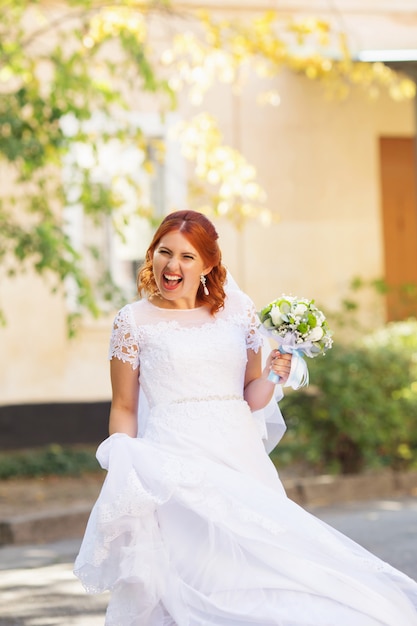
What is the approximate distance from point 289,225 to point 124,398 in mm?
11683

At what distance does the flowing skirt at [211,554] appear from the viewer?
4840 millimetres

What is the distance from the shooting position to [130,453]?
5.05 metres

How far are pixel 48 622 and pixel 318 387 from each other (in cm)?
657

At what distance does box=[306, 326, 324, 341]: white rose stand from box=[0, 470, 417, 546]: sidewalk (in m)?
6.17

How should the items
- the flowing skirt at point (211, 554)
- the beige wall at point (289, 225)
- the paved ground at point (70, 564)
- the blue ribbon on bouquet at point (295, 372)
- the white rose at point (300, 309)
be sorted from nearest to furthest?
1. the flowing skirt at point (211, 554)
2. the blue ribbon on bouquet at point (295, 372)
3. the white rose at point (300, 309)
4. the paved ground at point (70, 564)
5. the beige wall at point (289, 225)

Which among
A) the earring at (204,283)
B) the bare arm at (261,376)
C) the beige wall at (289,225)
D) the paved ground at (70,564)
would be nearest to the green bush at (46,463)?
the beige wall at (289,225)

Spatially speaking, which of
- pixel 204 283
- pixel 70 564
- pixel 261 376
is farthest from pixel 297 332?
pixel 70 564

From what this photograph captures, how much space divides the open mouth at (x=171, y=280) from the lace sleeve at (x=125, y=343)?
24 centimetres

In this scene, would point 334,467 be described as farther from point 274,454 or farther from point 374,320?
point 374,320

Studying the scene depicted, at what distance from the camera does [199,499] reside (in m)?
4.96

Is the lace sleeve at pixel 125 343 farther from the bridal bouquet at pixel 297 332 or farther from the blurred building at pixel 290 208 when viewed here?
the blurred building at pixel 290 208

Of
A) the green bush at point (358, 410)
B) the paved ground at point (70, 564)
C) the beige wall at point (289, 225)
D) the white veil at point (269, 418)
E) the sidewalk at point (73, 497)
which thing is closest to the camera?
the white veil at point (269, 418)

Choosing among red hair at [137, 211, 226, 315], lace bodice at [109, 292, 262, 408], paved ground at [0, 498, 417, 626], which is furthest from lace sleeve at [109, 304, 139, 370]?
paved ground at [0, 498, 417, 626]

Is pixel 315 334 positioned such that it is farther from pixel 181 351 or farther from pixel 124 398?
pixel 124 398
